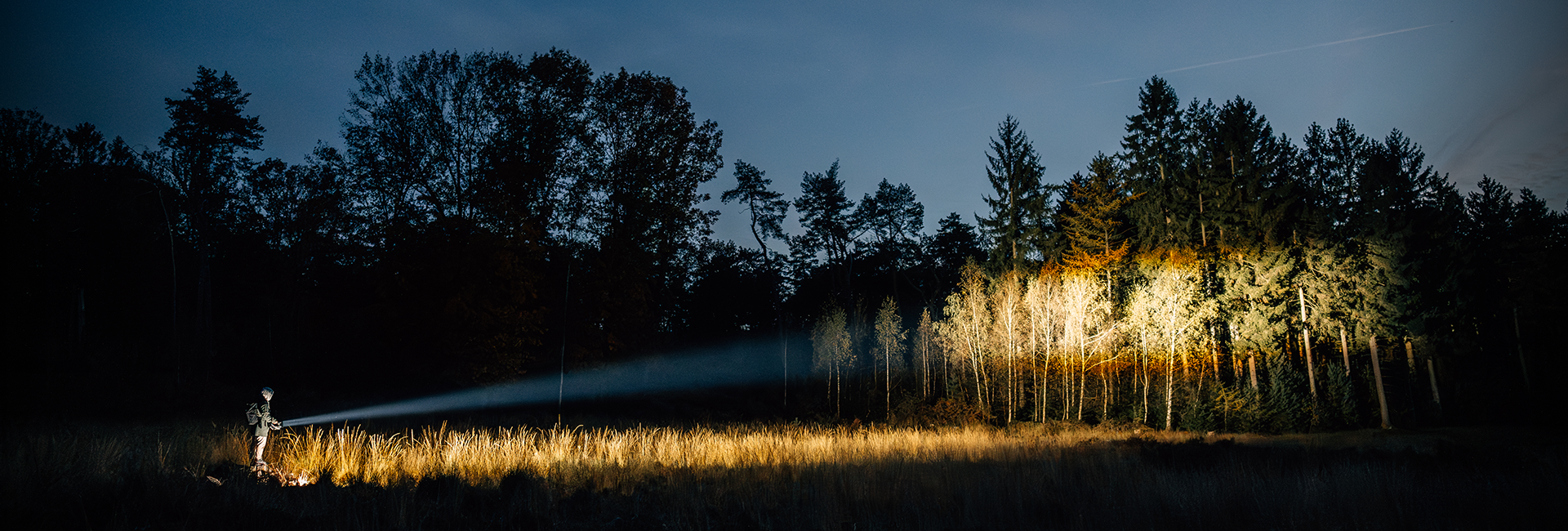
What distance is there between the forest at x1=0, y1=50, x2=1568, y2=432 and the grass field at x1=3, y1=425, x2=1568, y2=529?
11.0 m

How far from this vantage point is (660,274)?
27750 mm

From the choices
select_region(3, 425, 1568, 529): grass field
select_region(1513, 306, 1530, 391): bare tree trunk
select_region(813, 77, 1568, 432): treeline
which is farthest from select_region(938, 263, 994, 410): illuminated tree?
select_region(1513, 306, 1530, 391): bare tree trunk

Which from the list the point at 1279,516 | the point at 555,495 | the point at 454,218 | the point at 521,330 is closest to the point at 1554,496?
the point at 1279,516

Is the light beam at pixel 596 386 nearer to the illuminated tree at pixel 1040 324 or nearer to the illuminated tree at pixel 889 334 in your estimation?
the illuminated tree at pixel 889 334

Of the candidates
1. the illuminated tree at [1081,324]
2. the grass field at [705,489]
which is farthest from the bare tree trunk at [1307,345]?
the grass field at [705,489]

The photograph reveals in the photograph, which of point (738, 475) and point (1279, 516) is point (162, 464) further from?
point (1279, 516)

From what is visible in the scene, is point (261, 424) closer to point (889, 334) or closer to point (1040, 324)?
point (1040, 324)

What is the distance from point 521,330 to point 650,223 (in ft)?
25.9

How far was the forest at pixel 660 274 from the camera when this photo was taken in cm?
2141

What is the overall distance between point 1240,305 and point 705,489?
30661 mm

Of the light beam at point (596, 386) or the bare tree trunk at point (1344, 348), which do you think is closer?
the light beam at point (596, 386)

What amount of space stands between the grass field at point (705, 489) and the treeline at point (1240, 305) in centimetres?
1695

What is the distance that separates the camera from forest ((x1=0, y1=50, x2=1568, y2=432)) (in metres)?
21.4

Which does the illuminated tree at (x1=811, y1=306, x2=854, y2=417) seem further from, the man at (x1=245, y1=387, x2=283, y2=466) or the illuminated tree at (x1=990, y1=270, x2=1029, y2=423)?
the man at (x1=245, y1=387, x2=283, y2=466)
